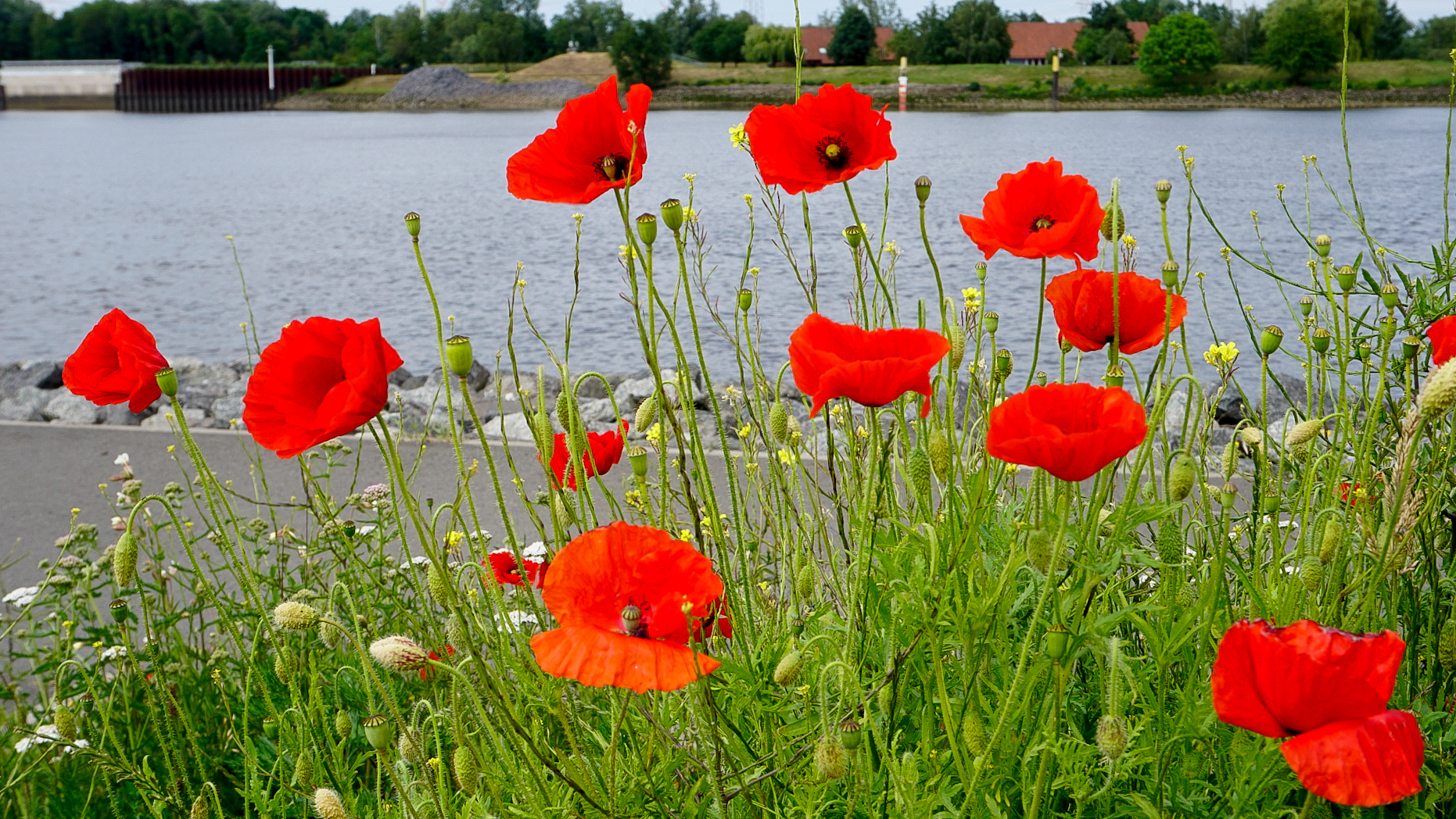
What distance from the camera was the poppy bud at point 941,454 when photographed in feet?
4.00

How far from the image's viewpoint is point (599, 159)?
1.26 m

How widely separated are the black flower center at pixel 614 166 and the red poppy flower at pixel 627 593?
43 centimetres

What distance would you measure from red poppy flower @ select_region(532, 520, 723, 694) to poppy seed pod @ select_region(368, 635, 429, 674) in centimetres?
16

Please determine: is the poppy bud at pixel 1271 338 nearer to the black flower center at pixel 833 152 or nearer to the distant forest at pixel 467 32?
the black flower center at pixel 833 152

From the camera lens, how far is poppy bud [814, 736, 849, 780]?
0.93 meters

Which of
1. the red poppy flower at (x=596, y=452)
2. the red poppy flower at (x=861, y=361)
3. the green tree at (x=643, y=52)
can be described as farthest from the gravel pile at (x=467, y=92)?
the red poppy flower at (x=861, y=361)

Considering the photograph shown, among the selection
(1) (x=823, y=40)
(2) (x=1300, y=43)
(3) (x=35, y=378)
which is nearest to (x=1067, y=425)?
(3) (x=35, y=378)

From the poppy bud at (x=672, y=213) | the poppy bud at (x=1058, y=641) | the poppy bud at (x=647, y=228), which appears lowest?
the poppy bud at (x=1058, y=641)

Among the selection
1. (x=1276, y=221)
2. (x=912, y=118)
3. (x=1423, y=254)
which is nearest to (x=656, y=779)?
(x=1423, y=254)

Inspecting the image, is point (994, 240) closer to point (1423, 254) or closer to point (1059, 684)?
point (1059, 684)

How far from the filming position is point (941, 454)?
1233mm

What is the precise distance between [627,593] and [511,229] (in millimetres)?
13402

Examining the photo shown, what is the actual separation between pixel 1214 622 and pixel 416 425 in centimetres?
405

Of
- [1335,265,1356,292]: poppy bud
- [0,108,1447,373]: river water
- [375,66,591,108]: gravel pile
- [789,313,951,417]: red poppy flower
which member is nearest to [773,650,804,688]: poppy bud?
[789,313,951,417]: red poppy flower
